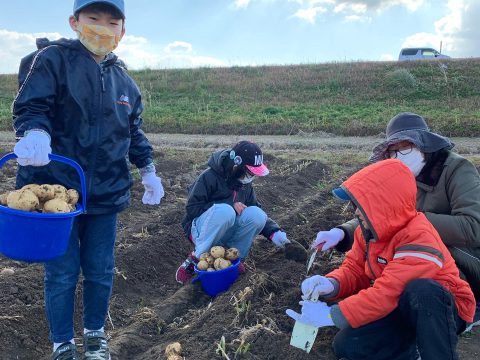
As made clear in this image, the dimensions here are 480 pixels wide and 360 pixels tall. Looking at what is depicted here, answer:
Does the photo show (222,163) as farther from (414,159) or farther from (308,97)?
(308,97)

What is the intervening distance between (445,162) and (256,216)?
1.62m

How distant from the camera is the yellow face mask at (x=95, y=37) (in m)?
2.91

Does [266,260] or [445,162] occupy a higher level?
[445,162]

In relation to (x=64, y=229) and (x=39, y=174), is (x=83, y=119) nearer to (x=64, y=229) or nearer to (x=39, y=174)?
(x=39, y=174)

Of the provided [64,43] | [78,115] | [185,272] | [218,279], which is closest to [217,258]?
[218,279]

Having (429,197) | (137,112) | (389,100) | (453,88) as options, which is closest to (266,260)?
(429,197)

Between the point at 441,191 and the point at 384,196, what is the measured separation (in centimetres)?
92

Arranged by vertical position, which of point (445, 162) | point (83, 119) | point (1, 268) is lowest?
point (1, 268)

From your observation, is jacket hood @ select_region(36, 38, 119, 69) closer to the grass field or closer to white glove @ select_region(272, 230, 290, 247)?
white glove @ select_region(272, 230, 290, 247)

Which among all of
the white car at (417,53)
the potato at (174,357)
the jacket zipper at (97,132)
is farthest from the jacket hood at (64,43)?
the white car at (417,53)

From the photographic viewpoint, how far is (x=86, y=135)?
2887mm

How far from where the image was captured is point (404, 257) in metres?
2.67

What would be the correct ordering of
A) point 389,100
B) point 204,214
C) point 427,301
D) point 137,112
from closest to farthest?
point 427,301 < point 137,112 < point 204,214 < point 389,100

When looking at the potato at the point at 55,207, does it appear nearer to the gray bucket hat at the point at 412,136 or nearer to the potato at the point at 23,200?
the potato at the point at 23,200
